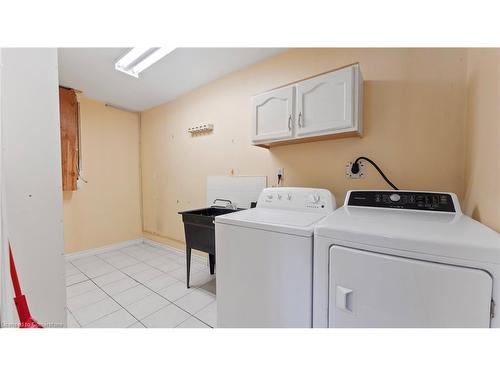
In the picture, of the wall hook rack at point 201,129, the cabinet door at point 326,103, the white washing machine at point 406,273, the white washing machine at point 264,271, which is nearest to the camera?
the white washing machine at point 406,273

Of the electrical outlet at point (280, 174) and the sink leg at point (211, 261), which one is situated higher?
the electrical outlet at point (280, 174)

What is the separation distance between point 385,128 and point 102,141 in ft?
12.4

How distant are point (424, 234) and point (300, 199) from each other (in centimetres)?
85

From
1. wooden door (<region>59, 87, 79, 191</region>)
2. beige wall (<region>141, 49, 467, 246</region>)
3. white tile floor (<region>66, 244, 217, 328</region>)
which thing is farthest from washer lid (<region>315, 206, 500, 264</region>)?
wooden door (<region>59, 87, 79, 191</region>)

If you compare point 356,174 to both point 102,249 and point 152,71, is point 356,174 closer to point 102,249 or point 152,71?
point 152,71

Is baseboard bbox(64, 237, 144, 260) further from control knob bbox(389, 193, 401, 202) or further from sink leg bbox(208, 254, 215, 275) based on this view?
control knob bbox(389, 193, 401, 202)

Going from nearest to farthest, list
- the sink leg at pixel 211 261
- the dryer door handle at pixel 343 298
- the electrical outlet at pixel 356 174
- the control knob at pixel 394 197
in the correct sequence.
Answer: the dryer door handle at pixel 343 298 < the control knob at pixel 394 197 < the electrical outlet at pixel 356 174 < the sink leg at pixel 211 261

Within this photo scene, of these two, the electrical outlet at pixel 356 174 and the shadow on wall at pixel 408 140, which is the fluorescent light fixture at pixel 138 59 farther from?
the electrical outlet at pixel 356 174

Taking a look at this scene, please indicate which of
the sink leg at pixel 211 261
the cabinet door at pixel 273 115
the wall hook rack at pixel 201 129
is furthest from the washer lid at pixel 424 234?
the wall hook rack at pixel 201 129

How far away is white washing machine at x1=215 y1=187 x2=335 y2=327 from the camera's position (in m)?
0.98

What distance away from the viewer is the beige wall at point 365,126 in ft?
4.25

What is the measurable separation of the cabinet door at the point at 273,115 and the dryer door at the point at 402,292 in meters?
1.07

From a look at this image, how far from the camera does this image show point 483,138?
0.99 meters
